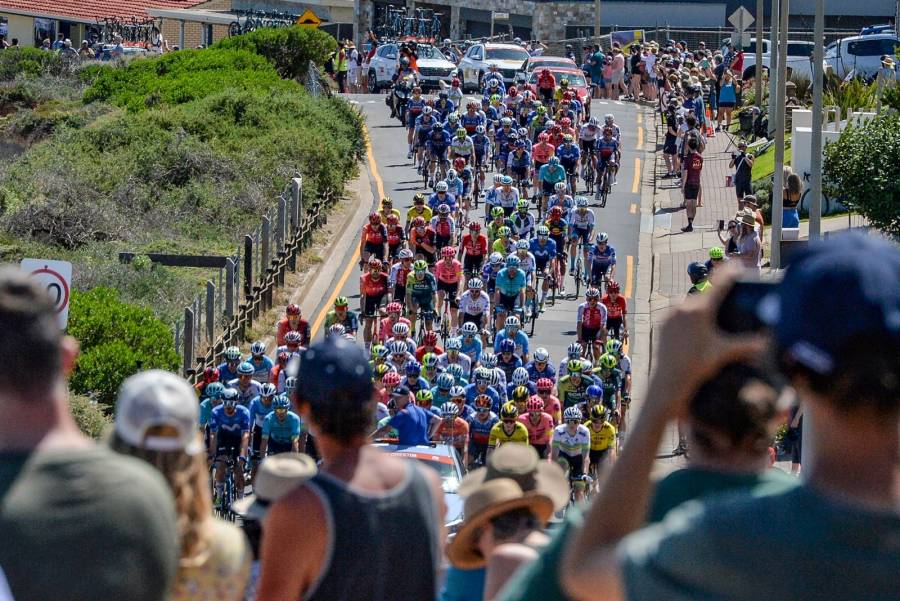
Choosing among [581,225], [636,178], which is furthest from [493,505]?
[636,178]

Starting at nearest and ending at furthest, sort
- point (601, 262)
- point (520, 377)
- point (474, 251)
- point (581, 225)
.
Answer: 1. point (520, 377)
2. point (601, 262)
3. point (474, 251)
4. point (581, 225)

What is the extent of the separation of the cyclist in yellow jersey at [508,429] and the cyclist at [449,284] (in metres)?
7.98

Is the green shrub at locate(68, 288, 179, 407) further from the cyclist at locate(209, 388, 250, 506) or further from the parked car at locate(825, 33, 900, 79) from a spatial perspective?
the parked car at locate(825, 33, 900, 79)

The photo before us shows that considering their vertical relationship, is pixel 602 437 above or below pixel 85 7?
below

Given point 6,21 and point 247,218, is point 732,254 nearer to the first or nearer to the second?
point 247,218

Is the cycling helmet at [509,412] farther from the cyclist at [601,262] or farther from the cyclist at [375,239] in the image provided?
the cyclist at [375,239]

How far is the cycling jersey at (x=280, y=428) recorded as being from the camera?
57.2ft

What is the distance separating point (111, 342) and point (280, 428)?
574 centimetres

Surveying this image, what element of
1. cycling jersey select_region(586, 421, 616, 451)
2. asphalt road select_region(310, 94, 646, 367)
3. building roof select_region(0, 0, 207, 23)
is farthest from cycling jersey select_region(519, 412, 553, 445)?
building roof select_region(0, 0, 207, 23)

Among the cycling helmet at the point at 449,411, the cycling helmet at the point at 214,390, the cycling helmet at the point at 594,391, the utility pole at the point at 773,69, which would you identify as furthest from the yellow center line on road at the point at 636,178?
the cycling helmet at the point at 449,411

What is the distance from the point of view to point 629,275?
29.4 metres

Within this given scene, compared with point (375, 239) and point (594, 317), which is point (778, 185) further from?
point (375, 239)

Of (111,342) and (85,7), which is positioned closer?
(111,342)

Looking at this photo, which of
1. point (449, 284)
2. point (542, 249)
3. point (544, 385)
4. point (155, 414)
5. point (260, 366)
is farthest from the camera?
point (542, 249)
